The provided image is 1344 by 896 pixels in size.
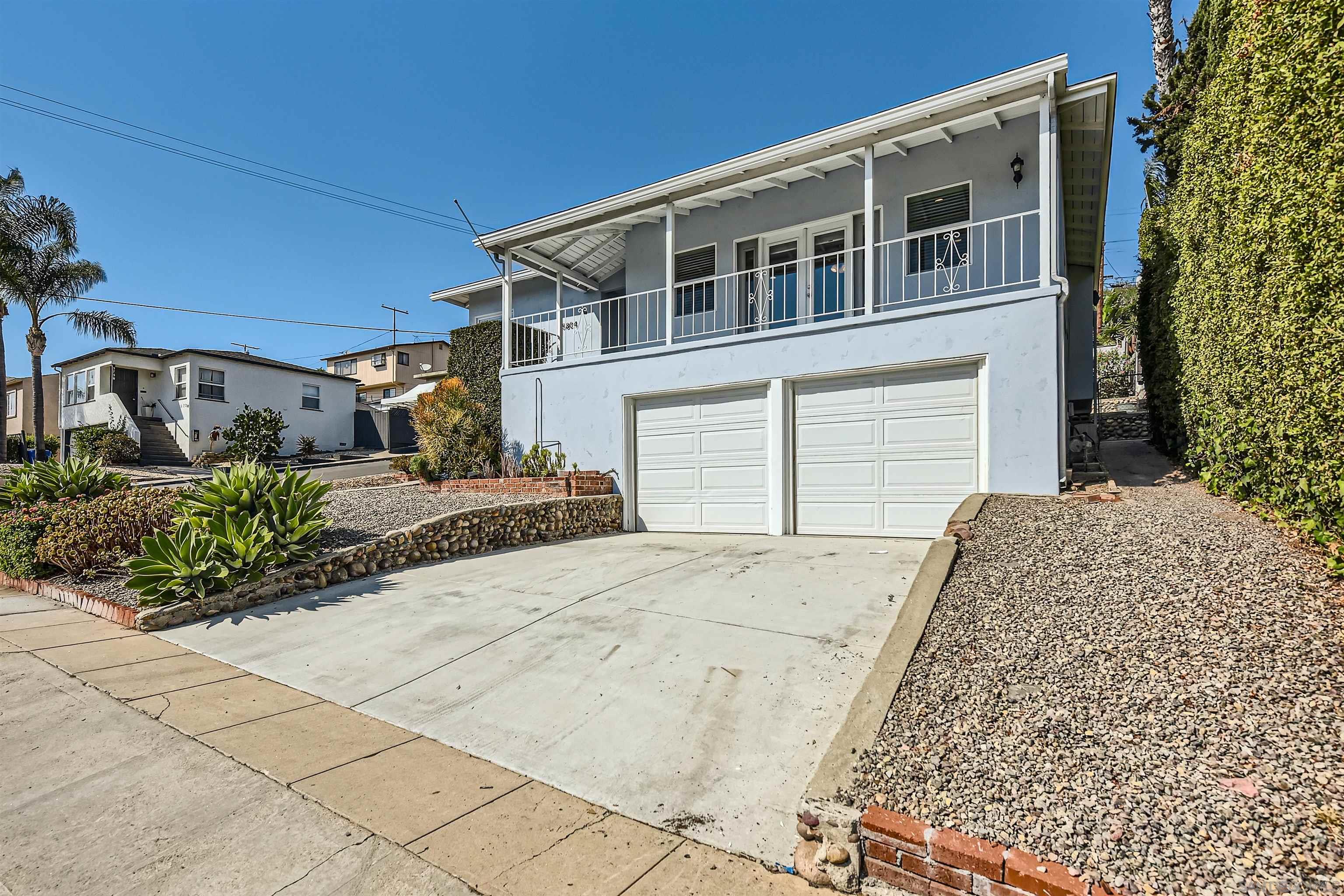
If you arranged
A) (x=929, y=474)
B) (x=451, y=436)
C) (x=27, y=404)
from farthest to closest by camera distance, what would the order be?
(x=27, y=404) < (x=451, y=436) < (x=929, y=474)

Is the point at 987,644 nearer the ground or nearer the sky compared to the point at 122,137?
nearer the ground

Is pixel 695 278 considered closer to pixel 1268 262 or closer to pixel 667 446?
pixel 667 446

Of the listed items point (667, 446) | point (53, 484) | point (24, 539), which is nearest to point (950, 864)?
point (667, 446)

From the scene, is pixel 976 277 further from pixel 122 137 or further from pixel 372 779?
pixel 122 137

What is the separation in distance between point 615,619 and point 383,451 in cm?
2497

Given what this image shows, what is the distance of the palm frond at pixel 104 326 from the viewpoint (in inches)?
891

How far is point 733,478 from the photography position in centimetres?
965

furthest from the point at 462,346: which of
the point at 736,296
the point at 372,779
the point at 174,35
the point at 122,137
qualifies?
the point at 122,137

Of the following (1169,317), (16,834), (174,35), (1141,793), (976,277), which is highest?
(174,35)

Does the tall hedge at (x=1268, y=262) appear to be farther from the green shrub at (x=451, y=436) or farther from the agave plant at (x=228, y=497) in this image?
the green shrub at (x=451, y=436)

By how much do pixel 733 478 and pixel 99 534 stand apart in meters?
8.03

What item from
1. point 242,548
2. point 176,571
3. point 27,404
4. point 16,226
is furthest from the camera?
point 27,404

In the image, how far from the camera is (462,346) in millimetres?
15547

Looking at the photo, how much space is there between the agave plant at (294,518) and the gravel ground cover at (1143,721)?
636 cm
